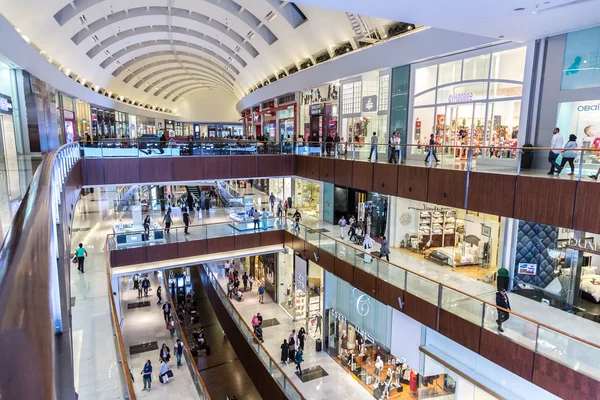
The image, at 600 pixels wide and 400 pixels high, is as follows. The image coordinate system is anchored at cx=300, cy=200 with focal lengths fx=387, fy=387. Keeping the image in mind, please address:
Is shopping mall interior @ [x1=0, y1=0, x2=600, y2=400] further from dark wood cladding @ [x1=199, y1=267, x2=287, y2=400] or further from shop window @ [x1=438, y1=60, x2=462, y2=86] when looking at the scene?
dark wood cladding @ [x1=199, y1=267, x2=287, y2=400]

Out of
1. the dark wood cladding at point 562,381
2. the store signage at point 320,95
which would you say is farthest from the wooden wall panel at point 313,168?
the dark wood cladding at point 562,381

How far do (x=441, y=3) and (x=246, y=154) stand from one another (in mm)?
14005

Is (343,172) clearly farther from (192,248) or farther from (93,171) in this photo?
(93,171)

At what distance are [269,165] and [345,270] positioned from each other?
28.7ft

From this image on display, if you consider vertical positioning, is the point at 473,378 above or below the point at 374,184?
below

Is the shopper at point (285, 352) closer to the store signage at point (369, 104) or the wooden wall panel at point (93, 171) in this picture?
the wooden wall panel at point (93, 171)

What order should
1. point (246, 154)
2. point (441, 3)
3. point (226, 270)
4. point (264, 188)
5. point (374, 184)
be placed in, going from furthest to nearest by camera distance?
point (264, 188) → point (226, 270) → point (246, 154) → point (374, 184) → point (441, 3)

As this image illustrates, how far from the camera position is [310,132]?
2731 cm

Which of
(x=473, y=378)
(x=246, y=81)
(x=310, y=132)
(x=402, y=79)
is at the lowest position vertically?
(x=473, y=378)

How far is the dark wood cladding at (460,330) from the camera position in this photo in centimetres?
978

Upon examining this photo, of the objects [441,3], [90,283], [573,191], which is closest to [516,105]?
[573,191]

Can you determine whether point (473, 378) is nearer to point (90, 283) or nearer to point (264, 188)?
point (90, 283)

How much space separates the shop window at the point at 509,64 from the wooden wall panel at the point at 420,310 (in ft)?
26.8

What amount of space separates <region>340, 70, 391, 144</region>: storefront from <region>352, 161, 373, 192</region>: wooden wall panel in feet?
10.1
